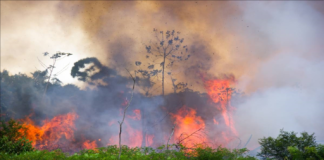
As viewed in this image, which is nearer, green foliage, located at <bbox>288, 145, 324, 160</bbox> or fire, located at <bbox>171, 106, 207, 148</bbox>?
green foliage, located at <bbox>288, 145, 324, 160</bbox>

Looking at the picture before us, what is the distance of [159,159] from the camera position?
31.2ft

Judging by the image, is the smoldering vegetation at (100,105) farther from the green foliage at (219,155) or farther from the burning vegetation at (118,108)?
the green foliage at (219,155)

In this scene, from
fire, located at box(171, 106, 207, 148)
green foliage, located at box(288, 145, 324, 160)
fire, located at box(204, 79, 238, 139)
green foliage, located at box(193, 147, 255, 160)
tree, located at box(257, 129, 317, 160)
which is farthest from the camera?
fire, located at box(204, 79, 238, 139)

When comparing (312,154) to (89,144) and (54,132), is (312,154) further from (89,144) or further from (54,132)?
(54,132)

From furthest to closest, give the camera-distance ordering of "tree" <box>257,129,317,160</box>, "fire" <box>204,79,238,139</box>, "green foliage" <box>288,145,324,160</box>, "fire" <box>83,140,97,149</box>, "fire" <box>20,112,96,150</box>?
"fire" <box>204,79,238,139</box>
"fire" <box>83,140,97,149</box>
"fire" <box>20,112,96,150</box>
"tree" <box>257,129,317,160</box>
"green foliage" <box>288,145,324,160</box>

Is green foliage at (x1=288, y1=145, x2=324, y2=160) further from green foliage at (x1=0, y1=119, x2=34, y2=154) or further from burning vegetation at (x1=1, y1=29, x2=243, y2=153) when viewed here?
burning vegetation at (x1=1, y1=29, x2=243, y2=153)

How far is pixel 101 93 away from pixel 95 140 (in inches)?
377

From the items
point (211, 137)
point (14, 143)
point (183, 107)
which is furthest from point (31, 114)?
point (211, 137)

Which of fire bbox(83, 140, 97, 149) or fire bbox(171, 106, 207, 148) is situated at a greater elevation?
fire bbox(171, 106, 207, 148)

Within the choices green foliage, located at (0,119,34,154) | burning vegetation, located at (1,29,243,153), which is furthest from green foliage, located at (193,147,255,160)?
burning vegetation, located at (1,29,243,153)

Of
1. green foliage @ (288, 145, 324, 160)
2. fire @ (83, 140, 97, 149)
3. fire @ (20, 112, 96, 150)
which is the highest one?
fire @ (20, 112, 96, 150)

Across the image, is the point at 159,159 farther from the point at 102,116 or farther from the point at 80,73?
the point at 80,73

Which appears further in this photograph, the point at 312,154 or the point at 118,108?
the point at 118,108

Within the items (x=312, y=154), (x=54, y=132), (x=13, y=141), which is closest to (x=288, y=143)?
(x=312, y=154)
